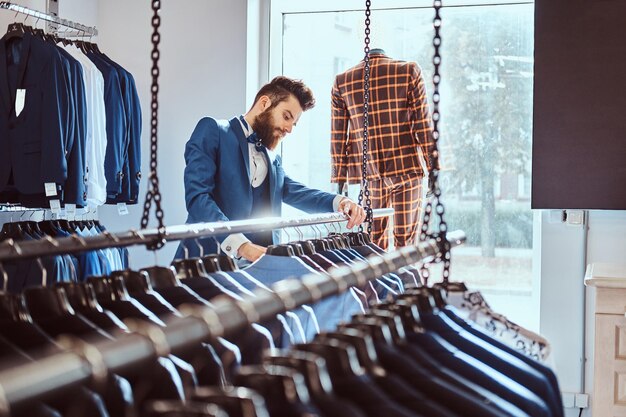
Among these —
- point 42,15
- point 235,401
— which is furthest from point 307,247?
point 42,15

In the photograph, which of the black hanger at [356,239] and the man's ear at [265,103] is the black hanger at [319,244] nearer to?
the black hanger at [356,239]

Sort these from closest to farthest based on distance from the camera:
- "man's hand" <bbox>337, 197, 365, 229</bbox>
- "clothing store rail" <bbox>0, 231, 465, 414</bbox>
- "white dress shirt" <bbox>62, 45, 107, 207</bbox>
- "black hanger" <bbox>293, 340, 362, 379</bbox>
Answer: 1. "clothing store rail" <bbox>0, 231, 465, 414</bbox>
2. "black hanger" <bbox>293, 340, 362, 379</bbox>
3. "man's hand" <bbox>337, 197, 365, 229</bbox>
4. "white dress shirt" <bbox>62, 45, 107, 207</bbox>

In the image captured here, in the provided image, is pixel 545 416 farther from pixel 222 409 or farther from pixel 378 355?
pixel 222 409

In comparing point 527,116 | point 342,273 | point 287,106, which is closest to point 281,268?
point 342,273

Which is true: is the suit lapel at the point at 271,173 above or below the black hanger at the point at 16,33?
below

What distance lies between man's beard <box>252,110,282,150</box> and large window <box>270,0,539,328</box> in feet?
5.15

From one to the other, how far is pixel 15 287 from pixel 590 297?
2743mm

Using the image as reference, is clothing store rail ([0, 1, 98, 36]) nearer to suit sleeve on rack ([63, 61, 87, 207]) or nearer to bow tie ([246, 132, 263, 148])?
suit sleeve on rack ([63, 61, 87, 207])

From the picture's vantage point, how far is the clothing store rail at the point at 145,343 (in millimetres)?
534

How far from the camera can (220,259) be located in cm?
153

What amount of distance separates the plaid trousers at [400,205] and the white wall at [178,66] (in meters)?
1.02

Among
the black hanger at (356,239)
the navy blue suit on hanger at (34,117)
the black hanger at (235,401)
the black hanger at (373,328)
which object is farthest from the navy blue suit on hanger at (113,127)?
the black hanger at (235,401)

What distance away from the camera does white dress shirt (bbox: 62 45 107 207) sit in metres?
3.73

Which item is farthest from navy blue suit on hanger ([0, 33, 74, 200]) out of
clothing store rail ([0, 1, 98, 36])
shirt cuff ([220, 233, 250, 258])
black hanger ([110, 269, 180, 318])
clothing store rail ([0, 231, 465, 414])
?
clothing store rail ([0, 231, 465, 414])
